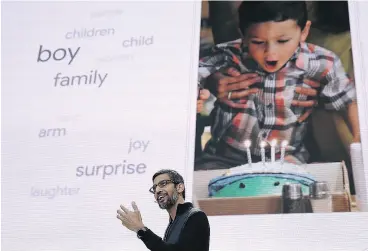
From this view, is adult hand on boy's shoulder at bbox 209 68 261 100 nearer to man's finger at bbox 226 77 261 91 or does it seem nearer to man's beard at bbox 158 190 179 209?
man's finger at bbox 226 77 261 91

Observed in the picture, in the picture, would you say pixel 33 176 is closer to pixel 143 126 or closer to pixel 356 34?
pixel 143 126

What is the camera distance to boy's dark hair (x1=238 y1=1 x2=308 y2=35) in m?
3.40

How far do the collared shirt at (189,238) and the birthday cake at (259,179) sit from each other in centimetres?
134

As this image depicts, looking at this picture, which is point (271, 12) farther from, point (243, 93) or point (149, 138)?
point (149, 138)

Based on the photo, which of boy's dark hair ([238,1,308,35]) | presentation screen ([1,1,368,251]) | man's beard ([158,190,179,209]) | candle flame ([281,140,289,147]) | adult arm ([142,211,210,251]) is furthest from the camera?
boy's dark hair ([238,1,308,35])

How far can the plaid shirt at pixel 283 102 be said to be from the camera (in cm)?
312

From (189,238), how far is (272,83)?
67.4 inches

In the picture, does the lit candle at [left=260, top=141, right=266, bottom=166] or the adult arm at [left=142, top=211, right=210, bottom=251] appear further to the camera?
the lit candle at [left=260, top=141, right=266, bottom=166]

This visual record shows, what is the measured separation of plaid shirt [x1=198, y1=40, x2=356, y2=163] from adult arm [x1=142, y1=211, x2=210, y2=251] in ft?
4.70

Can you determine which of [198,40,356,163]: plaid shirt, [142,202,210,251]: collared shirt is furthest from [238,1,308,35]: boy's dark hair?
[142,202,210,251]: collared shirt

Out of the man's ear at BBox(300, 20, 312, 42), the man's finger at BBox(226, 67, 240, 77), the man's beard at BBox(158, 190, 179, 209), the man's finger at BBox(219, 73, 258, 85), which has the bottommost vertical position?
the man's beard at BBox(158, 190, 179, 209)

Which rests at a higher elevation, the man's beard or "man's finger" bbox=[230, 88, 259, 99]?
"man's finger" bbox=[230, 88, 259, 99]

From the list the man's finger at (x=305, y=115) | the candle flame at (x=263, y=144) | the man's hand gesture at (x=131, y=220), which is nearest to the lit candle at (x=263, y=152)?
the candle flame at (x=263, y=144)

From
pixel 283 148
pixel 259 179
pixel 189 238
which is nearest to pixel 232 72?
pixel 283 148
